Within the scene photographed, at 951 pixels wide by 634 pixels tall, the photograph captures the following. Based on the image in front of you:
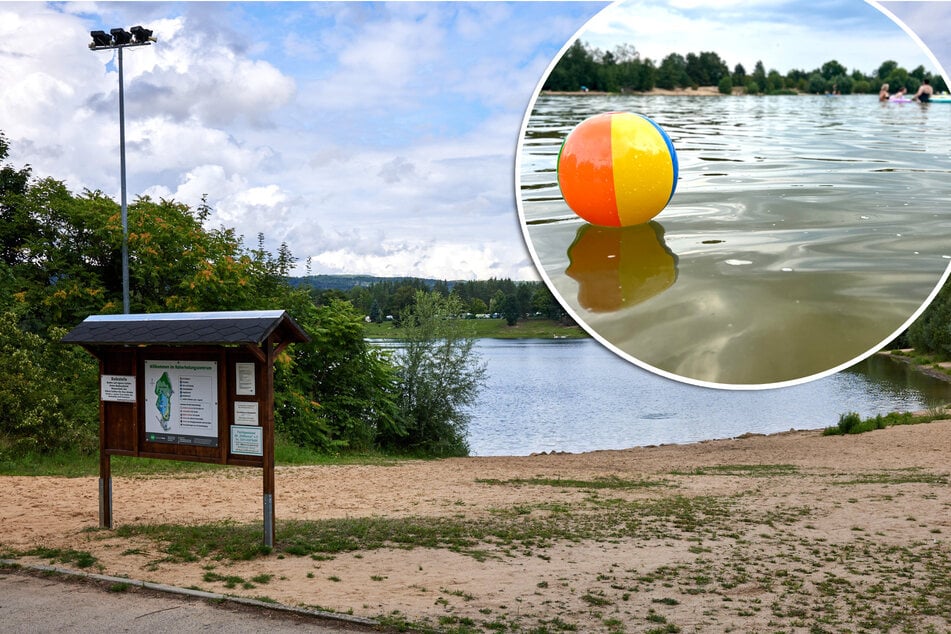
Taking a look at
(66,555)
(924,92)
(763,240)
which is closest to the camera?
(763,240)

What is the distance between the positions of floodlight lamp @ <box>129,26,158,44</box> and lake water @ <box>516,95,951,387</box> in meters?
15.9

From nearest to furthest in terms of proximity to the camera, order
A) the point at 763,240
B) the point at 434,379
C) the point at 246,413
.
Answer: the point at 763,240 < the point at 246,413 < the point at 434,379

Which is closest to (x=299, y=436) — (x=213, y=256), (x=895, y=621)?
(x=213, y=256)

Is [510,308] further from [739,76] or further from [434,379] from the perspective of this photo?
[739,76]

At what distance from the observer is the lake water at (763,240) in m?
5.01

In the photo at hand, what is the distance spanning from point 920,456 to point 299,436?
1339cm

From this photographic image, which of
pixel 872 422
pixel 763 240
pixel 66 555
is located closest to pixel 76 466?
pixel 66 555

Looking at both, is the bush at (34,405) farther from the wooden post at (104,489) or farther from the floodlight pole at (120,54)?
the wooden post at (104,489)

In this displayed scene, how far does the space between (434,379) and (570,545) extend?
19.0 metres

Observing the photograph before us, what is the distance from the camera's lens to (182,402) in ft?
26.9

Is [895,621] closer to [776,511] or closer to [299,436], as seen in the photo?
[776,511]

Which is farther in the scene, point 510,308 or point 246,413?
point 510,308

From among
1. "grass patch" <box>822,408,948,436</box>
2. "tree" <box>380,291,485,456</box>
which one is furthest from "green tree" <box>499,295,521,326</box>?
"grass patch" <box>822,408,948,436</box>

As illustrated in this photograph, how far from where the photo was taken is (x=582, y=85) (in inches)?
226
